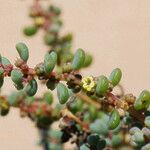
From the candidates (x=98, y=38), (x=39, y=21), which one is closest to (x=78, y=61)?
(x=39, y=21)

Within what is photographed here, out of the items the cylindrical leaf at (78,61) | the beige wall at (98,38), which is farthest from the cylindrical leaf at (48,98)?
the beige wall at (98,38)

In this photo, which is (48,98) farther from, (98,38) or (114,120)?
(98,38)

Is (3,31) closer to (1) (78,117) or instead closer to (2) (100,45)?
(2) (100,45)

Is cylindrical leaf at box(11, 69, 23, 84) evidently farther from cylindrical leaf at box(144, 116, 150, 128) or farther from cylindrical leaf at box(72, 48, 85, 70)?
cylindrical leaf at box(144, 116, 150, 128)

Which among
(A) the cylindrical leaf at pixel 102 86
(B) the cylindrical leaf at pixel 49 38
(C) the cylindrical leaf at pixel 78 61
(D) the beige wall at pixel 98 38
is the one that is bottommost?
(D) the beige wall at pixel 98 38

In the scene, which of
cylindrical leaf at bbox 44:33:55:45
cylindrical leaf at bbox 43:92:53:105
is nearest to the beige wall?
cylindrical leaf at bbox 44:33:55:45

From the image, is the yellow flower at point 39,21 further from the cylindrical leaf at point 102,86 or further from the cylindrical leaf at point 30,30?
the cylindrical leaf at point 102,86

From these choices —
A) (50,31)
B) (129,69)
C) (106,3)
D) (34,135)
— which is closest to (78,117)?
(50,31)
